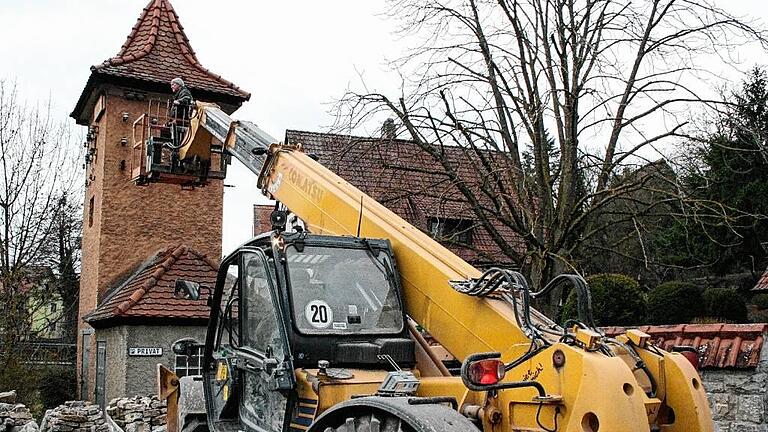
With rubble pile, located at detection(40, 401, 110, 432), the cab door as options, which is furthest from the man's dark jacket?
rubble pile, located at detection(40, 401, 110, 432)

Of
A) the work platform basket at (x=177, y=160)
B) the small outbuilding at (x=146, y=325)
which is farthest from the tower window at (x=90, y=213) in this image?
the work platform basket at (x=177, y=160)

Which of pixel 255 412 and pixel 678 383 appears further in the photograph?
pixel 255 412

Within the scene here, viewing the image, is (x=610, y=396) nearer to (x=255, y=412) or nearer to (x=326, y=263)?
(x=326, y=263)

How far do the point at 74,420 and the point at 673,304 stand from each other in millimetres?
11050

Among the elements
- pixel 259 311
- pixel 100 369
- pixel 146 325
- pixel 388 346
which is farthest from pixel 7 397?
pixel 388 346

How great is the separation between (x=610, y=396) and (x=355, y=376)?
5.74 ft

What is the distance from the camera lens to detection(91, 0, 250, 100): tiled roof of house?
18.9m

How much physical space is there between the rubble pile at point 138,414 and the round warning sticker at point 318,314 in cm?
997

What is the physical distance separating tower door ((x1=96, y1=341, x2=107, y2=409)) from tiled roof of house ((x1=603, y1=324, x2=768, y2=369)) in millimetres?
13087

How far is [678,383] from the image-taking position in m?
4.62

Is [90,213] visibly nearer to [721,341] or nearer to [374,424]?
[721,341]

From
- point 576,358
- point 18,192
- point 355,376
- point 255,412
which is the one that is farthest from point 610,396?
point 18,192

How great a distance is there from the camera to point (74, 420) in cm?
1538

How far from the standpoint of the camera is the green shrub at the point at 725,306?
18062 mm
